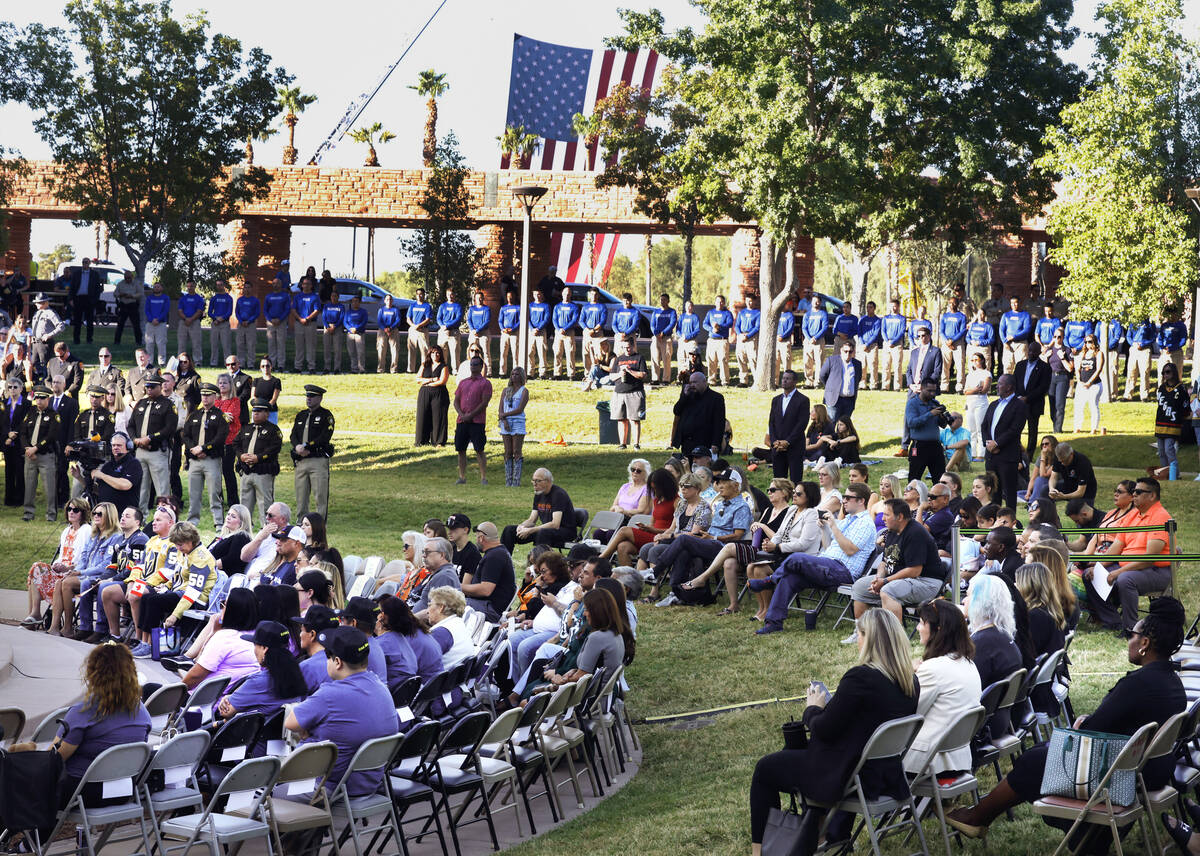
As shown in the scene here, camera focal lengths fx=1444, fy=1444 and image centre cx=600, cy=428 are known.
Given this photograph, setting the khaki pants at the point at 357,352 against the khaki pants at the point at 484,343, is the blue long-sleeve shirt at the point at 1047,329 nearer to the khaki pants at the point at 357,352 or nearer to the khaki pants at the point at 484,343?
the khaki pants at the point at 484,343

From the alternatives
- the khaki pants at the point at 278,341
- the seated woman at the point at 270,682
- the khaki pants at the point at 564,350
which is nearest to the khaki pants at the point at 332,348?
the khaki pants at the point at 278,341

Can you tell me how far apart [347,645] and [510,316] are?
805 inches

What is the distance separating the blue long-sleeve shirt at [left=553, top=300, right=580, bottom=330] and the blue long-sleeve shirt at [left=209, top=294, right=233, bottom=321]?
627 centimetres

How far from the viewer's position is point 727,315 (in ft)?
84.3

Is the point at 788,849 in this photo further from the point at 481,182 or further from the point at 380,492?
the point at 481,182

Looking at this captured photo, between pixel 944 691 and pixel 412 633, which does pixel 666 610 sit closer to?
pixel 412 633

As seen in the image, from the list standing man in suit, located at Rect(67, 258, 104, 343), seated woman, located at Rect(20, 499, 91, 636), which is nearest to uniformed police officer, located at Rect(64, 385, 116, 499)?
seated woman, located at Rect(20, 499, 91, 636)

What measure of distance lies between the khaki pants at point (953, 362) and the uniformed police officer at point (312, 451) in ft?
38.9

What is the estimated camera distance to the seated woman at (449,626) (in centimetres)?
914

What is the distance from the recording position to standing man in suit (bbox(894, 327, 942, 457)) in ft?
62.6

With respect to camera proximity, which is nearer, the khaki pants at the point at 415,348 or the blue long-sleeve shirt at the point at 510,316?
the khaki pants at the point at 415,348

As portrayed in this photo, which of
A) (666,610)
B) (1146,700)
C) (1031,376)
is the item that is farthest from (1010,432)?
(1146,700)

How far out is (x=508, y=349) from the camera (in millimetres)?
28422

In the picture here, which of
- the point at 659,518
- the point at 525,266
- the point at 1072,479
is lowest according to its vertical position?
the point at 659,518
